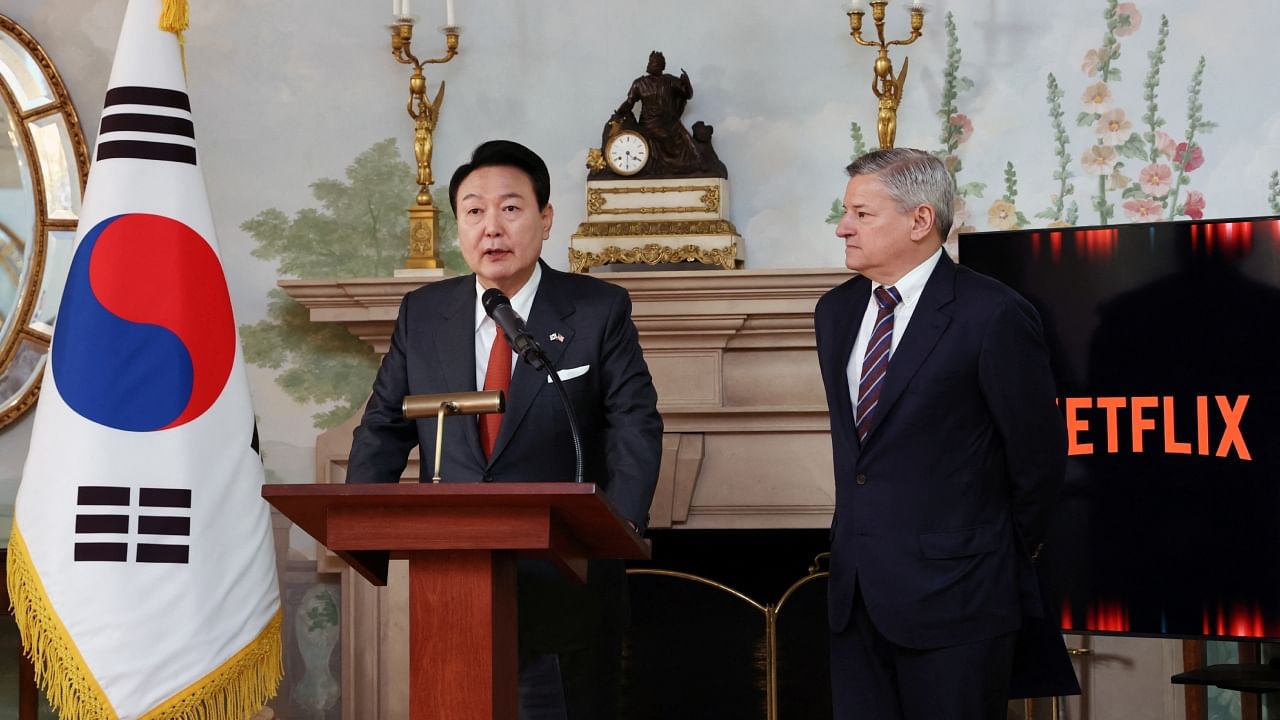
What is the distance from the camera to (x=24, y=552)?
111 inches

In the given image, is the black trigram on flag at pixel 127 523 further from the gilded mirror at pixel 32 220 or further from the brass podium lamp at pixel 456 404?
the gilded mirror at pixel 32 220

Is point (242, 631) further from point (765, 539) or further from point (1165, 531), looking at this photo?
point (1165, 531)

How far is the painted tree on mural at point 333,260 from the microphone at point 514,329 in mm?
1944

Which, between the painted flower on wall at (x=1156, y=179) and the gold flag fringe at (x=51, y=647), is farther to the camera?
the painted flower on wall at (x=1156, y=179)

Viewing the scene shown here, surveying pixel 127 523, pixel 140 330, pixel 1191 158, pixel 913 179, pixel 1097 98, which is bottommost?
pixel 127 523

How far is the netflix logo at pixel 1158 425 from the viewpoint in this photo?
302cm

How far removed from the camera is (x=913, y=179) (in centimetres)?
246

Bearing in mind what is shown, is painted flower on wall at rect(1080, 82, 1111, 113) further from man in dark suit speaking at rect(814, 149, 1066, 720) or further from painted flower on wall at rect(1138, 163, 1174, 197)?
man in dark suit speaking at rect(814, 149, 1066, 720)

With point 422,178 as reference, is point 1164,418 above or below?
below

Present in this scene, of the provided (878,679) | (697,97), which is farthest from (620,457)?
(697,97)

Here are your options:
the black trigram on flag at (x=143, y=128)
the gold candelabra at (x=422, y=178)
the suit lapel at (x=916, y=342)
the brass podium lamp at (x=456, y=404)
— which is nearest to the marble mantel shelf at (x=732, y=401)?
the gold candelabra at (x=422, y=178)

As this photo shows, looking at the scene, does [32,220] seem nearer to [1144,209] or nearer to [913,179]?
[913,179]

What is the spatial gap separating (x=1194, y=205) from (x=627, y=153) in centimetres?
144

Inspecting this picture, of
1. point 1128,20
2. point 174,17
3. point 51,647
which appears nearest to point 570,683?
point 51,647
